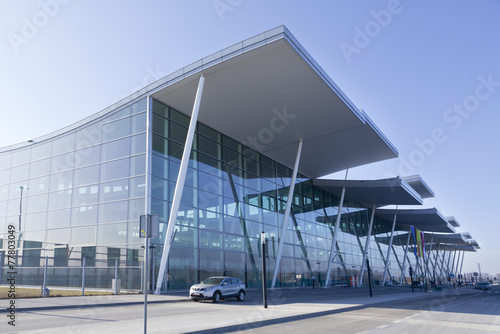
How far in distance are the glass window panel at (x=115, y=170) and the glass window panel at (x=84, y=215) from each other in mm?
2040

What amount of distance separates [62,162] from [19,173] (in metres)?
5.32

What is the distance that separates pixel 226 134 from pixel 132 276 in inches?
516

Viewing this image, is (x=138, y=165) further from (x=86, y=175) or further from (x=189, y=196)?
(x=86, y=175)

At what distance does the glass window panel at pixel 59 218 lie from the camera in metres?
27.9

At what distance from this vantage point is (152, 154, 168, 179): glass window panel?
25.7m

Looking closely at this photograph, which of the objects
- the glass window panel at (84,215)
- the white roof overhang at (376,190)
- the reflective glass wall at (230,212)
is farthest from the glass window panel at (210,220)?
the white roof overhang at (376,190)

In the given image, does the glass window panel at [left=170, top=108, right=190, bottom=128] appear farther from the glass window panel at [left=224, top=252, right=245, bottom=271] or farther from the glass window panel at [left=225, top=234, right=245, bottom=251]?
the glass window panel at [left=224, top=252, right=245, bottom=271]

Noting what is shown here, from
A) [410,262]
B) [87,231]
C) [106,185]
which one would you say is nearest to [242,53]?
[106,185]

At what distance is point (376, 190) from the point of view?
45.4 m

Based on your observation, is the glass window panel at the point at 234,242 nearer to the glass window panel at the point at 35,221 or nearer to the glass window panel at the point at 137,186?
the glass window panel at the point at 137,186

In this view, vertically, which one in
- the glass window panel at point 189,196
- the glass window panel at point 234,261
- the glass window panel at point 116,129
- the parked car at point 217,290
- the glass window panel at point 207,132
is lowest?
the parked car at point 217,290

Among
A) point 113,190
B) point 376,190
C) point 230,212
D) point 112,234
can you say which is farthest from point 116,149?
point 376,190

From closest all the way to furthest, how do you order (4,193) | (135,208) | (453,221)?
(135,208)
(4,193)
(453,221)

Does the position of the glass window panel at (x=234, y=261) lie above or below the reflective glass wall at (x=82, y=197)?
below
